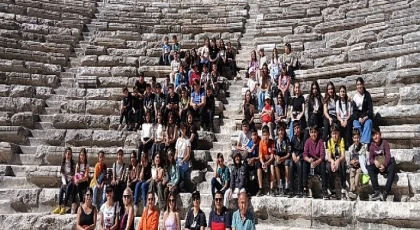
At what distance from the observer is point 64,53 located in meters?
14.3

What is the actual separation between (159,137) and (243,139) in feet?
5.85

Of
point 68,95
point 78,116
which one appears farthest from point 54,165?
point 68,95

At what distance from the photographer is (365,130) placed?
26.7ft

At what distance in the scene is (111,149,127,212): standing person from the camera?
330 inches

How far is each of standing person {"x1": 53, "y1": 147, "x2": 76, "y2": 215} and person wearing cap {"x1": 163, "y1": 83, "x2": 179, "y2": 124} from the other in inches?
87.7

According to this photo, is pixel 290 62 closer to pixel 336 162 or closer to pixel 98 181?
pixel 336 162

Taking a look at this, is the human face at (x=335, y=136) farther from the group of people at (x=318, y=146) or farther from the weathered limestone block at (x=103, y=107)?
the weathered limestone block at (x=103, y=107)

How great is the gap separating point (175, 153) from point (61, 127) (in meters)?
3.53

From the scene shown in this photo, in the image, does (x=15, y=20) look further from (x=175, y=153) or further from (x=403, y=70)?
(x=403, y=70)

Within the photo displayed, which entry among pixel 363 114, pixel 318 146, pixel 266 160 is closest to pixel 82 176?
pixel 266 160

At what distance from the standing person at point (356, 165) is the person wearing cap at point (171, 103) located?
3.84m

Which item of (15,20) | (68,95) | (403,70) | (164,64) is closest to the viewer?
(403,70)

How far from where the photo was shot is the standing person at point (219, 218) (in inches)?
272

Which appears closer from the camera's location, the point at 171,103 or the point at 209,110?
the point at 209,110
